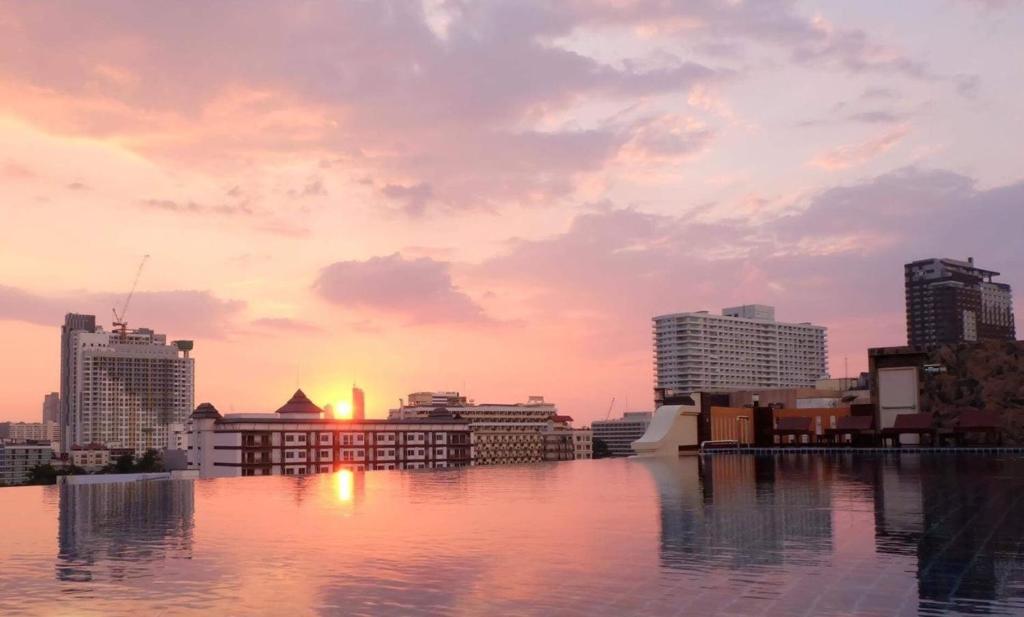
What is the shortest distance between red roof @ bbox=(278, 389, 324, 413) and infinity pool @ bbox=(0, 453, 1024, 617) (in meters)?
109

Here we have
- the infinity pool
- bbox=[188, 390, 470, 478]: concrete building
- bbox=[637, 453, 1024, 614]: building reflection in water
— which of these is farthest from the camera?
bbox=[188, 390, 470, 478]: concrete building

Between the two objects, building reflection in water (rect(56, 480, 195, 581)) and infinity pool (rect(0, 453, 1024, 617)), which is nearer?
infinity pool (rect(0, 453, 1024, 617))

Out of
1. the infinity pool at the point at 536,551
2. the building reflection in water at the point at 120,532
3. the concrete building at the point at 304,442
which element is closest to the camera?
the infinity pool at the point at 536,551

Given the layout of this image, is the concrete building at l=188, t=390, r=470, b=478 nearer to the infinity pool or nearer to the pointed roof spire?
the pointed roof spire

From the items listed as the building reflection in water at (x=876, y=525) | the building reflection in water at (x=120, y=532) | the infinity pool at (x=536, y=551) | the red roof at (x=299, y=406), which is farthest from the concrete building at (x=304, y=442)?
the building reflection in water at (x=876, y=525)

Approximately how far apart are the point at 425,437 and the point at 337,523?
5244 inches

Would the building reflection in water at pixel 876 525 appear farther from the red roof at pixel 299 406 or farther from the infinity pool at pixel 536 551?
the red roof at pixel 299 406

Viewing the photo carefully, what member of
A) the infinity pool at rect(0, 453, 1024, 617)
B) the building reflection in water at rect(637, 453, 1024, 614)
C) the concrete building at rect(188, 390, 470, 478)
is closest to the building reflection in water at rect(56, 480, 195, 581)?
the infinity pool at rect(0, 453, 1024, 617)

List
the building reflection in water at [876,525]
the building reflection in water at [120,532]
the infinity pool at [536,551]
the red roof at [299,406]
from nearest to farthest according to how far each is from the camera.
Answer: the infinity pool at [536,551], the building reflection in water at [876,525], the building reflection in water at [120,532], the red roof at [299,406]

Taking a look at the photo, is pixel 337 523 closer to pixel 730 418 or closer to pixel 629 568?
pixel 629 568

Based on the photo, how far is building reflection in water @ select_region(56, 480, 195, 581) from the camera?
73.4ft

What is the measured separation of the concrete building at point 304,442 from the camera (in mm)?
139250

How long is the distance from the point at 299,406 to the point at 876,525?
135m

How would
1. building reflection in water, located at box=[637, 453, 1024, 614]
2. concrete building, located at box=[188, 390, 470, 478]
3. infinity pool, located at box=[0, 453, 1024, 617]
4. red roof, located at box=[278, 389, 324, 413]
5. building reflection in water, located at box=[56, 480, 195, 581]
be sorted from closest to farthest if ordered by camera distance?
infinity pool, located at box=[0, 453, 1024, 617] → building reflection in water, located at box=[637, 453, 1024, 614] → building reflection in water, located at box=[56, 480, 195, 581] → concrete building, located at box=[188, 390, 470, 478] → red roof, located at box=[278, 389, 324, 413]
